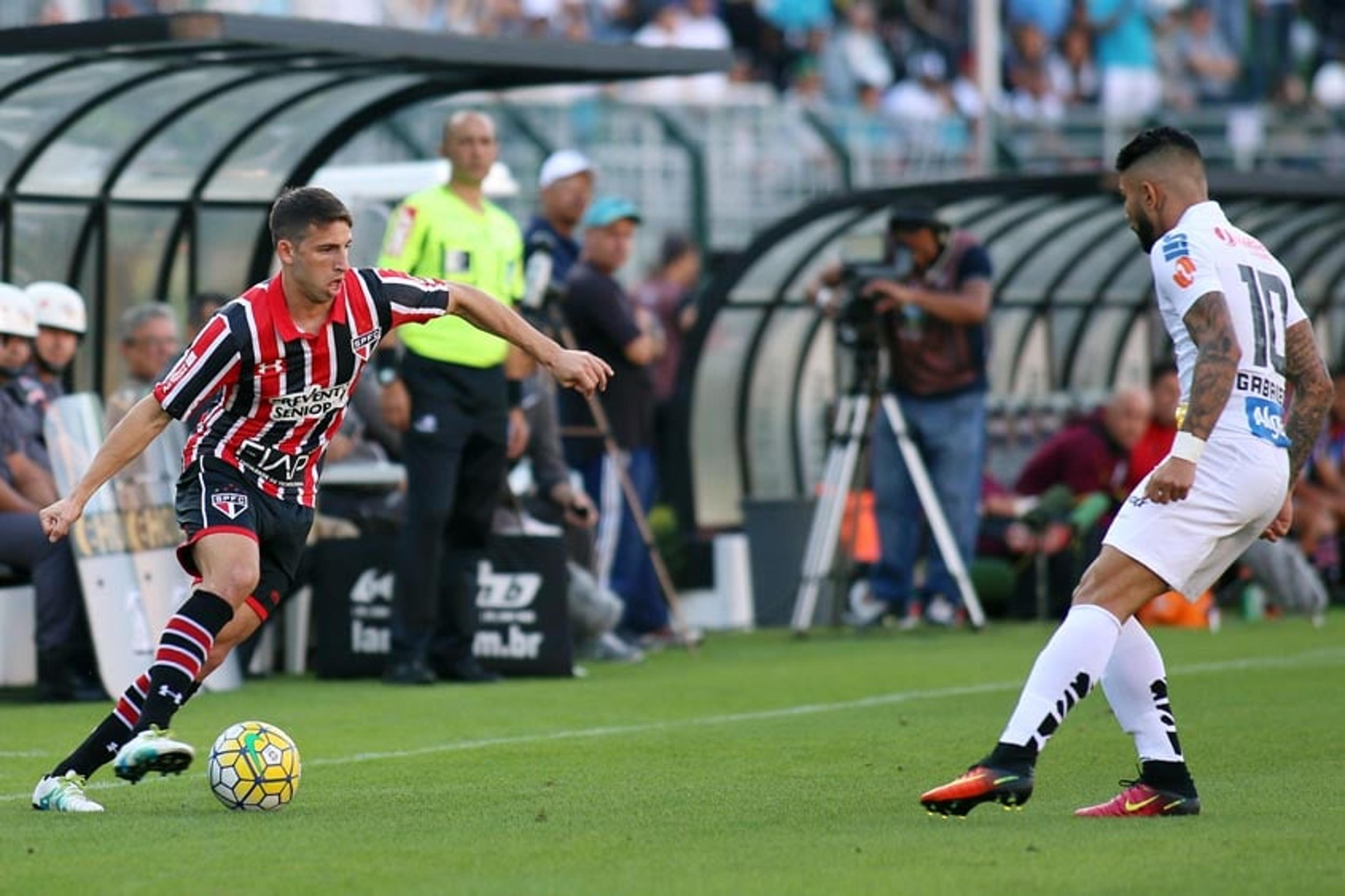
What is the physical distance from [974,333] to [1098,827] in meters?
8.85

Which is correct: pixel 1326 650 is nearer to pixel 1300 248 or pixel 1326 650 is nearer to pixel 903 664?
pixel 903 664

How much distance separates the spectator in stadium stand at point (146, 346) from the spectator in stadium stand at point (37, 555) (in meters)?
0.53

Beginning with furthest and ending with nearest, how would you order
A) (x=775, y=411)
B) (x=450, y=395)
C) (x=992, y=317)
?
1. (x=992, y=317)
2. (x=775, y=411)
3. (x=450, y=395)

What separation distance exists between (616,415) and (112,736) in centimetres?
726

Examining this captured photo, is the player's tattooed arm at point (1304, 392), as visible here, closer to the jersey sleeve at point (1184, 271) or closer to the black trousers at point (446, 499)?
the jersey sleeve at point (1184, 271)

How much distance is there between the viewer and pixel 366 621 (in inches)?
536

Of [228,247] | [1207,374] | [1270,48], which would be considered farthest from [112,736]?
[1270,48]

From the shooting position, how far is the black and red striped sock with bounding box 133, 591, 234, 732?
8.09 metres

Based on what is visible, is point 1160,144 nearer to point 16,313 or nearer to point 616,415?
point 16,313

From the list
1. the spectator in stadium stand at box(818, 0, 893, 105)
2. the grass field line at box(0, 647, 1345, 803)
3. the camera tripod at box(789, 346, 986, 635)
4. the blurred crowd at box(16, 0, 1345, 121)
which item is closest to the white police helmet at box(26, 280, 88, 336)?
the grass field line at box(0, 647, 1345, 803)

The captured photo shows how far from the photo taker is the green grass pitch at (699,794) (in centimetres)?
660

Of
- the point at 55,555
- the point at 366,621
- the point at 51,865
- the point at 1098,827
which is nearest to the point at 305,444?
the point at 51,865

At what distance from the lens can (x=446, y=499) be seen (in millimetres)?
12680

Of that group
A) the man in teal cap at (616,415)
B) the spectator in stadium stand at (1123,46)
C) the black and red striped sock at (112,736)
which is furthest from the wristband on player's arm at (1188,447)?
the spectator in stadium stand at (1123,46)
